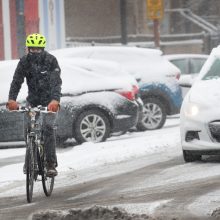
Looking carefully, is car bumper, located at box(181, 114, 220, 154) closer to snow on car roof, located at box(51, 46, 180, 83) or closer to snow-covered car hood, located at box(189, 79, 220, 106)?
snow-covered car hood, located at box(189, 79, 220, 106)

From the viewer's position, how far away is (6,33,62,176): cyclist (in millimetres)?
9984

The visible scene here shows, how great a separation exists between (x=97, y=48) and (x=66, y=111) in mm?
3614

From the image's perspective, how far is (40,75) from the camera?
10031 mm

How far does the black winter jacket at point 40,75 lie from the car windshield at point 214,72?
3788 millimetres

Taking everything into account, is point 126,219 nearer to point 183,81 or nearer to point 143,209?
point 143,209

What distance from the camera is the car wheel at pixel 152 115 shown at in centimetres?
1834

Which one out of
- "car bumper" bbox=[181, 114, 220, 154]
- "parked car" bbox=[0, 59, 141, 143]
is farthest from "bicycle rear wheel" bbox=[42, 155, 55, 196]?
"parked car" bbox=[0, 59, 141, 143]

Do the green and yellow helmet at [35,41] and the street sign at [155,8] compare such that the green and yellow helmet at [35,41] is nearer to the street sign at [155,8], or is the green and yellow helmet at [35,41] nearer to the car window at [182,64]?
the car window at [182,64]

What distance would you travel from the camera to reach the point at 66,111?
51.1 ft

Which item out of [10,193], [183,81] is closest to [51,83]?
[10,193]

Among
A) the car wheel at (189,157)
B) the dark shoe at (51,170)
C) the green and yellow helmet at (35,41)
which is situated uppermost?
the green and yellow helmet at (35,41)

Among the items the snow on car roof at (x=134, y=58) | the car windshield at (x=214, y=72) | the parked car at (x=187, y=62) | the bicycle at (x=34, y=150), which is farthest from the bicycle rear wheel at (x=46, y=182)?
the parked car at (x=187, y=62)

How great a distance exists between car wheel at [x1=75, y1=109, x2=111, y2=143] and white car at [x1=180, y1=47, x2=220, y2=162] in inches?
133

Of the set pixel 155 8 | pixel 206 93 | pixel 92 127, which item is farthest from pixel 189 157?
pixel 155 8
